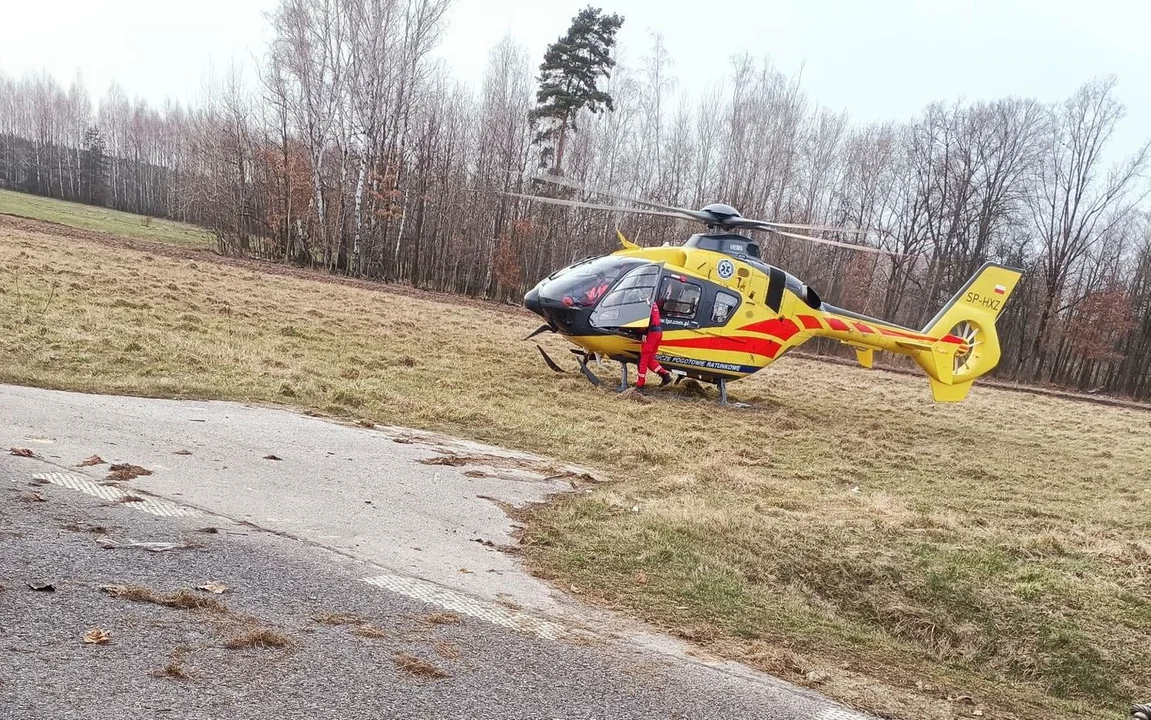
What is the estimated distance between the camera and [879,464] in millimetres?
10695

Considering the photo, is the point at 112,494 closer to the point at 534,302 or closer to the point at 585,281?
the point at 534,302

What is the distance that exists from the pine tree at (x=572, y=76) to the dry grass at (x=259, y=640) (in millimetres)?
35211

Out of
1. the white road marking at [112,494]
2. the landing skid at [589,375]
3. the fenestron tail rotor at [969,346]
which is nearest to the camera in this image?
the white road marking at [112,494]

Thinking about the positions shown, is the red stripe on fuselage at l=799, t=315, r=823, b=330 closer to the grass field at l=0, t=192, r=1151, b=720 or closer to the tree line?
the grass field at l=0, t=192, r=1151, b=720

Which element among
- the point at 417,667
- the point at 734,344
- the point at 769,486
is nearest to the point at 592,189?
the point at 734,344

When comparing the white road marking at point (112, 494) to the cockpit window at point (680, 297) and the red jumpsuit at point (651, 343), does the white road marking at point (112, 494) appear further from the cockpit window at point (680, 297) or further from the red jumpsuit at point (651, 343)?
the cockpit window at point (680, 297)

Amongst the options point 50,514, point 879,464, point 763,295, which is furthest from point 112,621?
point 763,295

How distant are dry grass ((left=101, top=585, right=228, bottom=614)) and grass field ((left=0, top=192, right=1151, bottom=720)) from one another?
82.5 inches

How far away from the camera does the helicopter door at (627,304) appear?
13297 mm

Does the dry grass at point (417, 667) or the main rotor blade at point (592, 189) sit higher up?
the main rotor blade at point (592, 189)

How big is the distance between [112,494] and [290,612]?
2.03 m

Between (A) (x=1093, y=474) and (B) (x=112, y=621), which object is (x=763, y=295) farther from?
(B) (x=112, y=621)

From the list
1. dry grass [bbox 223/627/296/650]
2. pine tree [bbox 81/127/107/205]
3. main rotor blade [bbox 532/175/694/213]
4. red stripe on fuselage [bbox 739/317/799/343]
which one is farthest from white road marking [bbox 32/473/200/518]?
pine tree [bbox 81/127/107/205]

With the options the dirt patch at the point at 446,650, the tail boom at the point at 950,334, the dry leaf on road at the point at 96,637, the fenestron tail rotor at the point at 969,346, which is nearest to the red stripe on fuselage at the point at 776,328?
the tail boom at the point at 950,334
